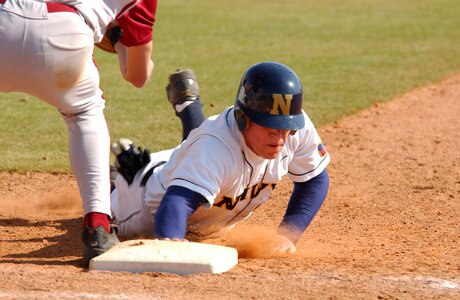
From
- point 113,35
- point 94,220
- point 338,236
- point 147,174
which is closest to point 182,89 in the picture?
point 147,174

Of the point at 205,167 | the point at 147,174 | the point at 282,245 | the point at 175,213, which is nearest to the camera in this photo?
the point at 175,213

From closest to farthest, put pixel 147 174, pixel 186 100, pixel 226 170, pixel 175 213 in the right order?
1. pixel 175 213
2. pixel 226 170
3. pixel 147 174
4. pixel 186 100

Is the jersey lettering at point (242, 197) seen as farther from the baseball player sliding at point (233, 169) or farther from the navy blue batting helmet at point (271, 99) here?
the navy blue batting helmet at point (271, 99)

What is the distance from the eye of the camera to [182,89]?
5.54 m

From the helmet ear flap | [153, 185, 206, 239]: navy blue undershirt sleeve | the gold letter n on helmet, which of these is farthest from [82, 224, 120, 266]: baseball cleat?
the gold letter n on helmet

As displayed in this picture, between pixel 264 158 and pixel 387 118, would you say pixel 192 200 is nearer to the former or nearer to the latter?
pixel 264 158

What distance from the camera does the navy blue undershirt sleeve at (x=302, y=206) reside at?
467cm

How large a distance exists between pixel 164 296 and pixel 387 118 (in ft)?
18.8

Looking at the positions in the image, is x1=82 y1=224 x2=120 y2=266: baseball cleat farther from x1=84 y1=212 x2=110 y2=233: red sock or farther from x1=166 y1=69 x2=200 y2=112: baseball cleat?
x1=166 y1=69 x2=200 y2=112: baseball cleat

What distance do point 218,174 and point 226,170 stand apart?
0.22 feet

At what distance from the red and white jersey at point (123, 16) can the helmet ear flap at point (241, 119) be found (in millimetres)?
558

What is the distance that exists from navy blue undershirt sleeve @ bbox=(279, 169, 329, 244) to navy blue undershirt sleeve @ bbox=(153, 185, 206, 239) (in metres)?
0.74

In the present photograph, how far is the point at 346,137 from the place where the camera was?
7.92 metres

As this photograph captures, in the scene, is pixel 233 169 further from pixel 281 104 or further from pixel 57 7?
pixel 57 7
